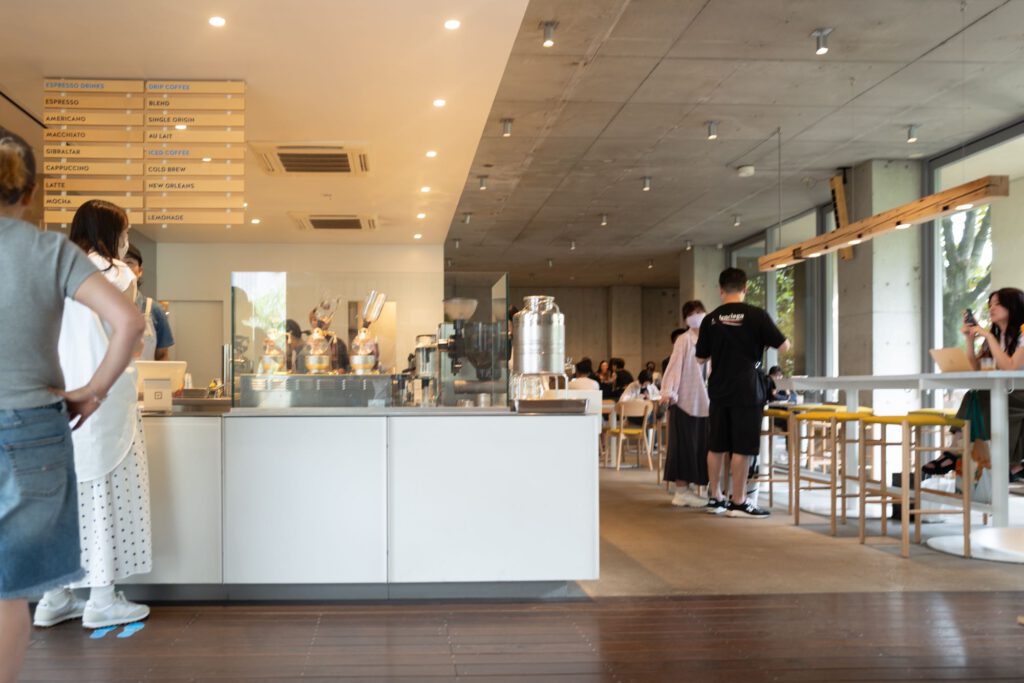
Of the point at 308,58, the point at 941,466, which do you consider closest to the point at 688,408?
the point at 941,466

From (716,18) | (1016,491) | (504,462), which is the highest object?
(716,18)

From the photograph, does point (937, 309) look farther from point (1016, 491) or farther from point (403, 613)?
point (403, 613)

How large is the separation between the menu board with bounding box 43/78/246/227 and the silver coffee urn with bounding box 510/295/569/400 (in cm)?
231

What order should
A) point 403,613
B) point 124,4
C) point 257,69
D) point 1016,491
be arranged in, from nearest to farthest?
point 403,613
point 124,4
point 257,69
point 1016,491

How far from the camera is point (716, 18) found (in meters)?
5.93

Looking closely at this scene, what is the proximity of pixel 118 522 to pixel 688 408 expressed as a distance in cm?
484

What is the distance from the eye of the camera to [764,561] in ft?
16.0

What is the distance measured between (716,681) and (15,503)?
1.94 metres

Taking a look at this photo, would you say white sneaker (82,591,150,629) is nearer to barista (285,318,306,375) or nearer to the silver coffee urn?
barista (285,318,306,375)

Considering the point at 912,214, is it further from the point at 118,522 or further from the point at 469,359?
the point at 118,522

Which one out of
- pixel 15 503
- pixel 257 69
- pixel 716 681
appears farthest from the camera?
pixel 257 69

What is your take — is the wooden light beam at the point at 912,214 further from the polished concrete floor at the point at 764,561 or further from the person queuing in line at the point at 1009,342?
the polished concrete floor at the point at 764,561

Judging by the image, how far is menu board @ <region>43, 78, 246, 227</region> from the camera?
586 cm

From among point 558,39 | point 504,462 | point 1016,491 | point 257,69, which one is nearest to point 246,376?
point 504,462
